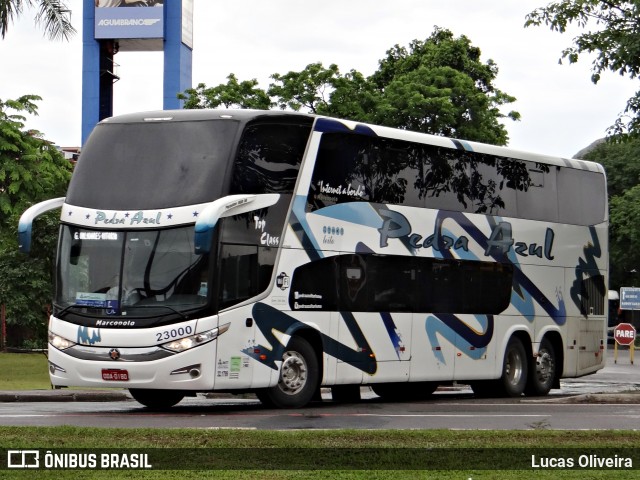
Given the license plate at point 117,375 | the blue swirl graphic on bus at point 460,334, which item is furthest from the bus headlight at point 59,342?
the blue swirl graphic on bus at point 460,334

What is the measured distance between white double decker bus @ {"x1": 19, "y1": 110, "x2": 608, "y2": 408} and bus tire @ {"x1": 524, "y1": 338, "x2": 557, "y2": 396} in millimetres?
80

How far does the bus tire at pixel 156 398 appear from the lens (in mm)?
19109

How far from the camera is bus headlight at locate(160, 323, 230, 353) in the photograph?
17375mm

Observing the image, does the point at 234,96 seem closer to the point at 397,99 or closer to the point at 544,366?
the point at 397,99

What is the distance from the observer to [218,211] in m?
17.4

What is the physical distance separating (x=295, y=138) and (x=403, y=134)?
114 inches

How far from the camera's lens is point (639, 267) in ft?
229

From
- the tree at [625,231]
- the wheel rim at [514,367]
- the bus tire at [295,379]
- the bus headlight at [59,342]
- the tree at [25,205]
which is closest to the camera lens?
the bus headlight at [59,342]

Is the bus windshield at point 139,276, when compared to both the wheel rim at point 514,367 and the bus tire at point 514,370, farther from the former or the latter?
the wheel rim at point 514,367

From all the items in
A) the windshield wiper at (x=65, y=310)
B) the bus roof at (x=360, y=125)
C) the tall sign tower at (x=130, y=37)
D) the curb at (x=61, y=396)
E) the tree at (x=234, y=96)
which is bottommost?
the curb at (x=61, y=396)

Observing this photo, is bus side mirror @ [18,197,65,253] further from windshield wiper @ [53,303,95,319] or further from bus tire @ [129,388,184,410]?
bus tire @ [129,388,184,410]

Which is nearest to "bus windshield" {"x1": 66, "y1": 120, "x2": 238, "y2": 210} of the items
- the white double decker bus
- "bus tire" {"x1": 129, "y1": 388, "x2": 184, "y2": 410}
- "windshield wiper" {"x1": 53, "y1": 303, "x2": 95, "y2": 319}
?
the white double decker bus

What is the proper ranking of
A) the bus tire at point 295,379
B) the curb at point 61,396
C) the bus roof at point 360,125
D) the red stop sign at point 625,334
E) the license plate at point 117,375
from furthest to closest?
the red stop sign at point 625,334, the curb at point 61,396, the bus tire at point 295,379, the bus roof at point 360,125, the license plate at point 117,375

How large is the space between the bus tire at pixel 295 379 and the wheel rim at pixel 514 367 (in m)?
5.61
